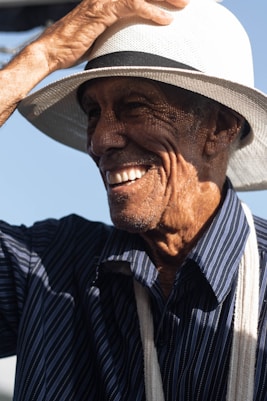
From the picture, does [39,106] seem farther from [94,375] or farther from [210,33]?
[94,375]

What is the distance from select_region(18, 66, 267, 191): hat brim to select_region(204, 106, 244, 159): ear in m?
0.05

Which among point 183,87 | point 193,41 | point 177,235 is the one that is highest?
point 193,41

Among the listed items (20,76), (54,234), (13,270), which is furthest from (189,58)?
(13,270)

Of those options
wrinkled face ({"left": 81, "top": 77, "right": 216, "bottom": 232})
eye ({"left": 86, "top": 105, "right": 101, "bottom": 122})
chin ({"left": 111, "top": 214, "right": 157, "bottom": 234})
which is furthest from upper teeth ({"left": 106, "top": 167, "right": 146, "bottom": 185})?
eye ({"left": 86, "top": 105, "right": 101, "bottom": 122})

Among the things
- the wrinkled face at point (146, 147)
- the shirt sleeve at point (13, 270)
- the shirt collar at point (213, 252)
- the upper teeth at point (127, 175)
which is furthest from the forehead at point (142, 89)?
the shirt sleeve at point (13, 270)

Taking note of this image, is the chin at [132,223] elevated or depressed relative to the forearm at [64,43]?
depressed

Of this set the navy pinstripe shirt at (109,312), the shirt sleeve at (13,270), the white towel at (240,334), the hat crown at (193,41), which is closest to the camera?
the white towel at (240,334)

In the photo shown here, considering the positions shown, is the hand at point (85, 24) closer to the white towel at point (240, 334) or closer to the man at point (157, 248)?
the man at point (157, 248)

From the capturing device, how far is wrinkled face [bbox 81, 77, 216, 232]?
2516 millimetres

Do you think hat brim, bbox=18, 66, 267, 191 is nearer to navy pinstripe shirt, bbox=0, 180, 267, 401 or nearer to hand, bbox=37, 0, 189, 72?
hand, bbox=37, 0, 189, 72

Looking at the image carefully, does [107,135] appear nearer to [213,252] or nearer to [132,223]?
[132,223]

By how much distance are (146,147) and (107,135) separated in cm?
13

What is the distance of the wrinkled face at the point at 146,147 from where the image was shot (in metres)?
2.52

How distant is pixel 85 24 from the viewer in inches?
102
